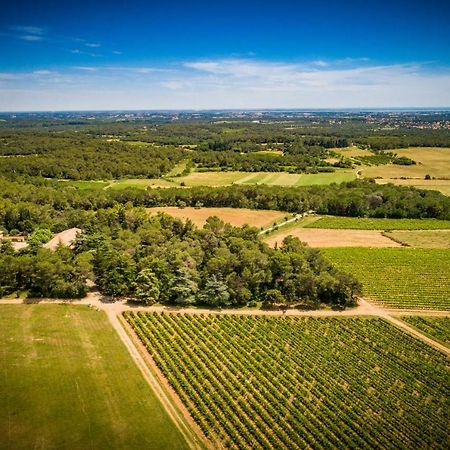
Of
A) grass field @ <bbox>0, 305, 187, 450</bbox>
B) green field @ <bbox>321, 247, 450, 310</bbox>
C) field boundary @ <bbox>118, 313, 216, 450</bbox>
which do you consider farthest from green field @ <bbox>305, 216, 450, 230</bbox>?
grass field @ <bbox>0, 305, 187, 450</bbox>

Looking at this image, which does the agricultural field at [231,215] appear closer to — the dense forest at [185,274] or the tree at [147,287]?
the dense forest at [185,274]

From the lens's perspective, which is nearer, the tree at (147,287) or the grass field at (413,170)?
the tree at (147,287)

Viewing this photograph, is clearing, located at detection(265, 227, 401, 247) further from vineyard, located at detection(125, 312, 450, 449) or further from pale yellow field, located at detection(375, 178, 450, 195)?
pale yellow field, located at detection(375, 178, 450, 195)

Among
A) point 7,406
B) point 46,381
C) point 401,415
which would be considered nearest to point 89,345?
point 46,381

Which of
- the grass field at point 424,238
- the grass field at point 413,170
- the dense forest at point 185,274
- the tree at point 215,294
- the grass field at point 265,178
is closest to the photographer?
the tree at point 215,294

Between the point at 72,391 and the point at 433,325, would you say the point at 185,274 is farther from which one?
the point at 433,325

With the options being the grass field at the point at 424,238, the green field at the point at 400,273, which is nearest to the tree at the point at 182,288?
the green field at the point at 400,273

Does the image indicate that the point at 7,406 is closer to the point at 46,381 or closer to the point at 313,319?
the point at 46,381
